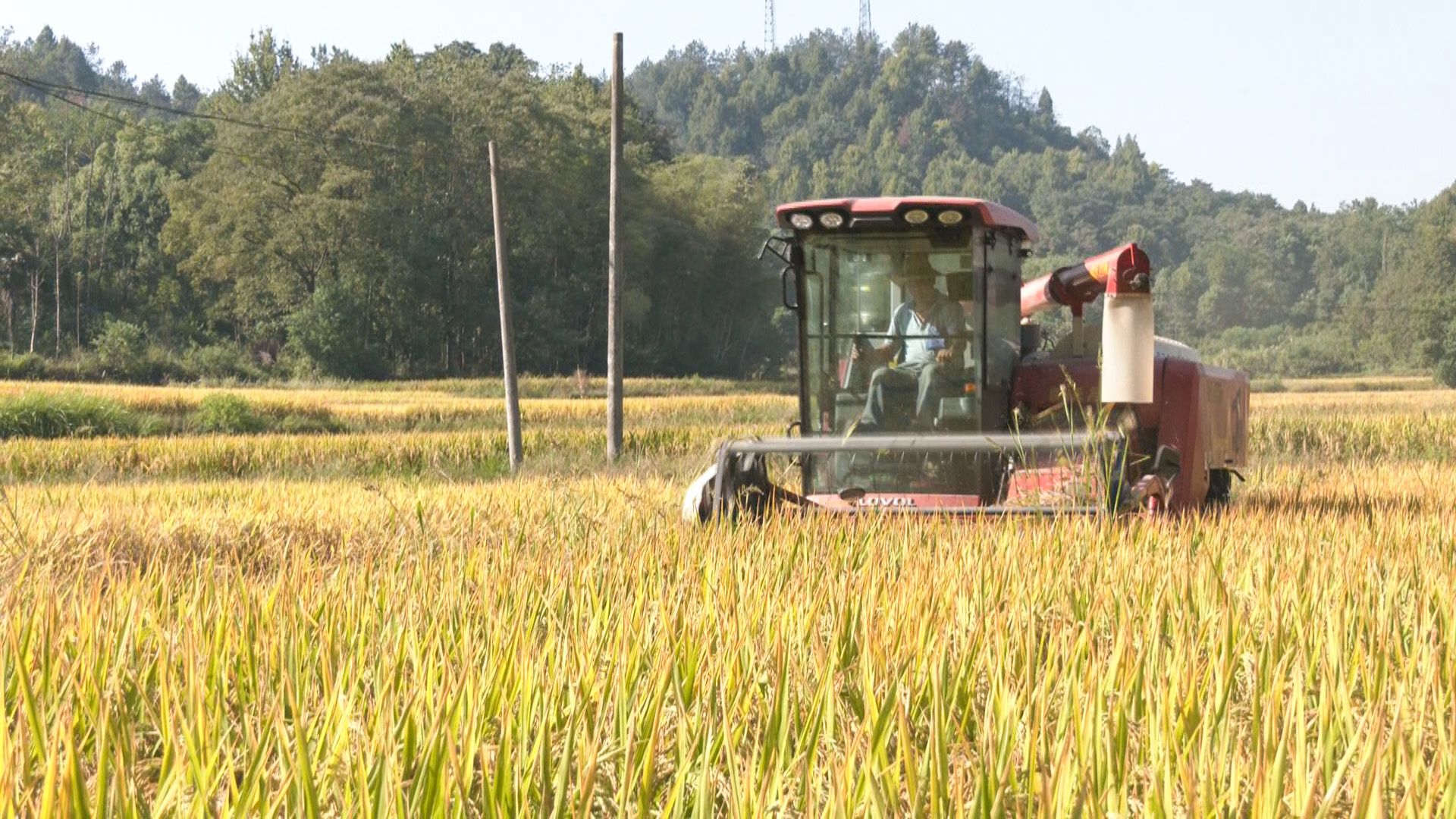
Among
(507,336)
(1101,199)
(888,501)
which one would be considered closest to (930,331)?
(888,501)

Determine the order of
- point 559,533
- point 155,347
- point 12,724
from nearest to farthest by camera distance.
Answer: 1. point 12,724
2. point 559,533
3. point 155,347

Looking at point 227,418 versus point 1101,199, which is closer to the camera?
point 227,418

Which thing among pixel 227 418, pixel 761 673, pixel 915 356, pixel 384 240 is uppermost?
pixel 384 240

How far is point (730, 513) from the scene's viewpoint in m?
6.59

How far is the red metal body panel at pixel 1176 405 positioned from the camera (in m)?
7.06

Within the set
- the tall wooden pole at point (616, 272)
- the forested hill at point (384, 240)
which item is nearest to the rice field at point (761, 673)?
the tall wooden pole at point (616, 272)

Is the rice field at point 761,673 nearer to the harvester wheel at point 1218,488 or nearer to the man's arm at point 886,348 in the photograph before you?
the man's arm at point 886,348

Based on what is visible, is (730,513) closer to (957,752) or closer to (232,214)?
(957,752)

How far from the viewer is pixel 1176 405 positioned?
7.13 meters

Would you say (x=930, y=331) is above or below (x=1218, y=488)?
above

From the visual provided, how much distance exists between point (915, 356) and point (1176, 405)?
4.19 feet

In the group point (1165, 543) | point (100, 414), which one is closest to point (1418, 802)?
point (1165, 543)

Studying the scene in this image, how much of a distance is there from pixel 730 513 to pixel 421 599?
2.66 metres

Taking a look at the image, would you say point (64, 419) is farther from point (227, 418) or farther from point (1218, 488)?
point (1218, 488)
